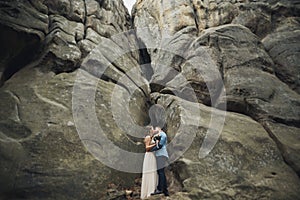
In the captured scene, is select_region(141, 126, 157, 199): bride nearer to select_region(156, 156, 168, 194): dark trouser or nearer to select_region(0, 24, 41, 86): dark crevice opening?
select_region(156, 156, 168, 194): dark trouser

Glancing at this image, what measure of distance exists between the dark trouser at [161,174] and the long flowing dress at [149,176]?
19 cm

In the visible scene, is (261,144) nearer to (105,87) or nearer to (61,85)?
(105,87)

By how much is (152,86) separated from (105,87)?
4.48 m

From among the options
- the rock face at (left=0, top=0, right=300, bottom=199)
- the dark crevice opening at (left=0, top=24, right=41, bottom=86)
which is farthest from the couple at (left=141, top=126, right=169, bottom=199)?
the dark crevice opening at (left=0, top=24, right=41, bottom=86)

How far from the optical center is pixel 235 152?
12398mm

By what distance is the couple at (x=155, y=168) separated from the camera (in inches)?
453

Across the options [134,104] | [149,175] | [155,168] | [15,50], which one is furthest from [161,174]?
[15,50]

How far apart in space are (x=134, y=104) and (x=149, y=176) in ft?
18.3

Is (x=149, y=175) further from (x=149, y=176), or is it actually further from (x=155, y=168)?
(x=155, y=168)

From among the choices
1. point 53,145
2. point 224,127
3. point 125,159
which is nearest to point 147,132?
point 125,159

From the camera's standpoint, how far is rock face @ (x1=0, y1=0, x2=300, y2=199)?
1129cm

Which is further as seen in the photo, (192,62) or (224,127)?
(192,62)

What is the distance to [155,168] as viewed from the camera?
1188 cm

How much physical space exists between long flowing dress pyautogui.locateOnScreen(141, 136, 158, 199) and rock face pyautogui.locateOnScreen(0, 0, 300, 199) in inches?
27.4
